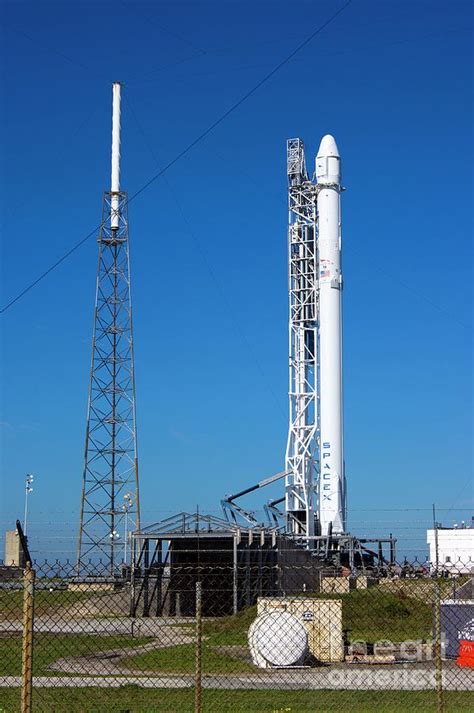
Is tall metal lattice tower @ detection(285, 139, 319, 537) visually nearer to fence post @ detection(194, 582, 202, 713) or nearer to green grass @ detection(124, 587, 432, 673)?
green grass @ detection(124, 587, 432, 673)

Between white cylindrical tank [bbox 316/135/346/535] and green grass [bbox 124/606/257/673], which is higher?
white cylindrical tank [bbox 316/135/346/535]

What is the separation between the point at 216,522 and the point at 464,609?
695 inches

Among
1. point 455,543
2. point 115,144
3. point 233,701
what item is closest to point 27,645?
point 233,701

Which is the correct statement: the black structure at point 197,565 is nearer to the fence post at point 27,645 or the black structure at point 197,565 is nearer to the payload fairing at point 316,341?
the payload fairing at point 316,341

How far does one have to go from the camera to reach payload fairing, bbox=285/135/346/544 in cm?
5234

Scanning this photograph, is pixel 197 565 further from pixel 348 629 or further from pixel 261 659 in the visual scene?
pixel 261 659

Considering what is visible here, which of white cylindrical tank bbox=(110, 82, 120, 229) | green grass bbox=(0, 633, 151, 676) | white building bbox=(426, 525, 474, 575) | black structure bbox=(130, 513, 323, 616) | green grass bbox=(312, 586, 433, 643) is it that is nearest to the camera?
green grass bbox=(0, 633, 151, 676)

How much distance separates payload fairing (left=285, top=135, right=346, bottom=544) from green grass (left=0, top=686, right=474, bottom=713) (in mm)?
35164

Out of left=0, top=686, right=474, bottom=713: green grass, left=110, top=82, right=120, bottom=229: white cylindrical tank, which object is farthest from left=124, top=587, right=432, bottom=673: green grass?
left=110, top=82, right=120, bottom=229: white cylindrical tank

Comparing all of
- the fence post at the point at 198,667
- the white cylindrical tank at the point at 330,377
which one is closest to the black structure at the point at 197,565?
the white cylindrical tank at the point at 330,377

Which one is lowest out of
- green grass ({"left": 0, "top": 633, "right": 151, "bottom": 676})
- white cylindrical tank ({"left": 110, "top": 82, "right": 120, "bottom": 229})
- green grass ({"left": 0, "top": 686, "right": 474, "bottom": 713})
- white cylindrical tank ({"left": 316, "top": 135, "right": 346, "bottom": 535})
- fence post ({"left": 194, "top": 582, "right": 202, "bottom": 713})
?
green grass ({"left": 0, "top": 633, "right": 151, "bottom": 676})

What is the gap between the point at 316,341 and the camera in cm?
5400

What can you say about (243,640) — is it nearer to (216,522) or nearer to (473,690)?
(473,690)

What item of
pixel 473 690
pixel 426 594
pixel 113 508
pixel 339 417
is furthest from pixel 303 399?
pixel 473 690
